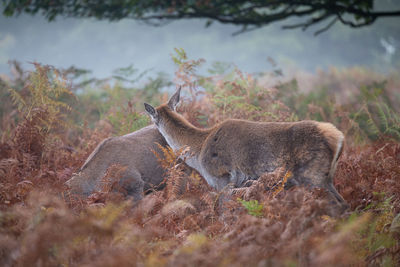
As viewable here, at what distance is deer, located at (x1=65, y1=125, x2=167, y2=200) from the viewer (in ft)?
16.5

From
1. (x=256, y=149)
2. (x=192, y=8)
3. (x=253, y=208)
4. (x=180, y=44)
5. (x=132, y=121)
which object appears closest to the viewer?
(x=253, y=208)

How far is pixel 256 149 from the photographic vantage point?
457cm

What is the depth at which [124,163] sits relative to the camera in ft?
17.5

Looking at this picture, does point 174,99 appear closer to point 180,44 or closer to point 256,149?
point 256,149

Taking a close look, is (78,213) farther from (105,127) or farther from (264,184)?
(105,127)

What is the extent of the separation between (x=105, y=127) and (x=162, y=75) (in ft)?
18.9

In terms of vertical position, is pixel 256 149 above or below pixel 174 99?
below

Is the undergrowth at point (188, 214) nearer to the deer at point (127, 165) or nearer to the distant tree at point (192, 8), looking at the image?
the deer at point (127, 165)

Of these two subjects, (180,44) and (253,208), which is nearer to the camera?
(253,208)

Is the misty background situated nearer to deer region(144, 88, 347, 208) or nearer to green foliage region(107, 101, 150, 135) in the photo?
green foliage region(107, 101, 150, 135)

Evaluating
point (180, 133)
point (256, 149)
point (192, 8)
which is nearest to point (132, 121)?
point (180, 133)

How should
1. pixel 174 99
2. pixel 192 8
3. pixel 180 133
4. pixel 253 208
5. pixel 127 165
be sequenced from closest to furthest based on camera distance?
1. pixel 253 208
2. pixel 127 165
3. pixel 180 133
4. pixel 174 99
5. pixel 192 8

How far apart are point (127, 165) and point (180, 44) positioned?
42402 millimetres

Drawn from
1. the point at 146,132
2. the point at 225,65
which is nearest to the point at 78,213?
the point at 146,132
